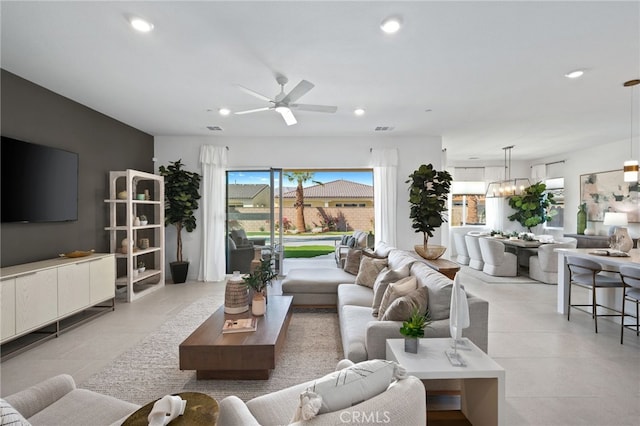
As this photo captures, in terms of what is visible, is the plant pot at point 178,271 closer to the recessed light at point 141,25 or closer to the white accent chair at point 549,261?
the recessed light at point 141,25

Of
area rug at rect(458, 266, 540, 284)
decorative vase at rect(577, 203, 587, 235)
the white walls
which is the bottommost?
area rug at rect(458, 266, 540, 284)

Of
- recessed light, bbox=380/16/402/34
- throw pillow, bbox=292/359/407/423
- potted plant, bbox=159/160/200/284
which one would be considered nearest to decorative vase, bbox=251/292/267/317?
throw pillow, bbox=292/359/407/423

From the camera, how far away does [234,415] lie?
1.27 meters

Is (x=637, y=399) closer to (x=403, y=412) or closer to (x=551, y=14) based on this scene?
(x=403, y=412)

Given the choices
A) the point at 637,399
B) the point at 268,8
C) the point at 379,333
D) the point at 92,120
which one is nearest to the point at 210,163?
the point at 92,120

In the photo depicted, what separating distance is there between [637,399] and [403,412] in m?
2.45

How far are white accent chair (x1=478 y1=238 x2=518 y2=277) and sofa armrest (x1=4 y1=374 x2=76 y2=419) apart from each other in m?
6.70

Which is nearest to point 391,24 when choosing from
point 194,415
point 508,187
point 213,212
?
point 194,415

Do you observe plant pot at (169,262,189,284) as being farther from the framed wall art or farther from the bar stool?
the framed wall art

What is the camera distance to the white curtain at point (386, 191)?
6.11 m

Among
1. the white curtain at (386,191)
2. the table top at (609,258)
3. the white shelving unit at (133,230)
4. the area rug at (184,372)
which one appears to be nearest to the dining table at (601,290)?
the table top at (609,258)

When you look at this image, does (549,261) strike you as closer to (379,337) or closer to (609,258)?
(609,258)

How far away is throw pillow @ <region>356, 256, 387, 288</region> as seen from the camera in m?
3.84

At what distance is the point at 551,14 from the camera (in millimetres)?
2316
